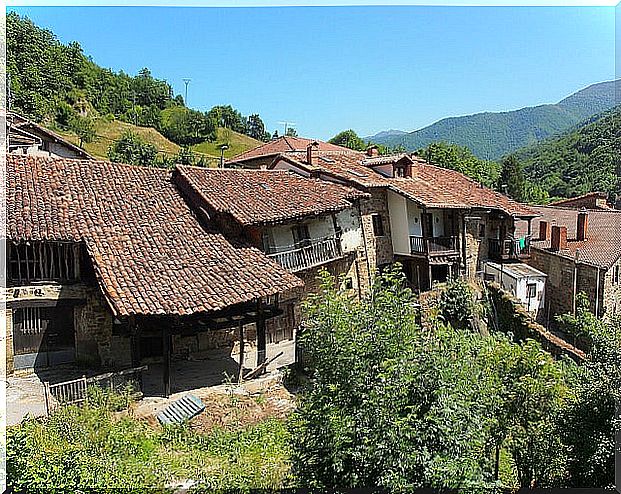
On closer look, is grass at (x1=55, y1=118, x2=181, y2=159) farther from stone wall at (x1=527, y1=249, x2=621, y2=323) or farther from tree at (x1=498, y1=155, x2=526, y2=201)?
stone wall at (x1=527, y1=249, x2=621, y2=323)

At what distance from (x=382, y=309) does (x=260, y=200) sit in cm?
657

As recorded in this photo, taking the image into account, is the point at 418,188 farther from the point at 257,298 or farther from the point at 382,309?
the point at 382,309

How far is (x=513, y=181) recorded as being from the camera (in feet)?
109

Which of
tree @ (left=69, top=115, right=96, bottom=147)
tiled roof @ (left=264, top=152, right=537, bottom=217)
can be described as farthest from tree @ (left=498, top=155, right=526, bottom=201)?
tree @ (left=69, top=115, right=96, bottom=147)

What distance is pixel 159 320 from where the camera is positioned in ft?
25.4

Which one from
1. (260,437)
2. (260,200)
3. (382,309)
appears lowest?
(260,437)

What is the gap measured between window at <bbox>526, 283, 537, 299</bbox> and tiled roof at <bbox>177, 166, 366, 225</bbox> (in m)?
5.46

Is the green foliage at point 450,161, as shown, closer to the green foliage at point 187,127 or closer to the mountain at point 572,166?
the mountain at point 572,166

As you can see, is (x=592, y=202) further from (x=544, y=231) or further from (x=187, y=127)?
(x=187, y=127)

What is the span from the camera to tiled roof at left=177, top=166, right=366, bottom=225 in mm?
10320

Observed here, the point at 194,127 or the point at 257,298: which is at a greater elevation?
the point at 194,127

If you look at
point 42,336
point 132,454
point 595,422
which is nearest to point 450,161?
point 42,336

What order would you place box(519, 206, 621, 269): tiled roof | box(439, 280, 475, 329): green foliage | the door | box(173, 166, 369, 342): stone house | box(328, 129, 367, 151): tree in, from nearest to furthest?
the door, box(173, 166, 369, 342): stone house, box(439, 280, 475, 329): green foliage, box(519, 206, 621, 269): tiled roof, box(328, 129, 367, 151): tree

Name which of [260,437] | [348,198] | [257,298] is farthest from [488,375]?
[348,198]
